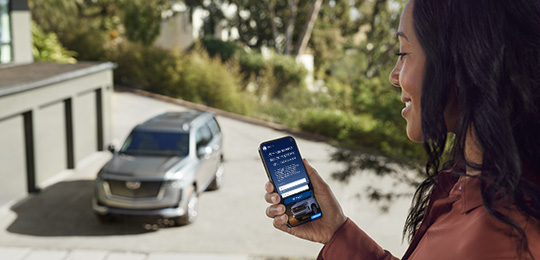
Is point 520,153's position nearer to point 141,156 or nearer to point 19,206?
point 141,156

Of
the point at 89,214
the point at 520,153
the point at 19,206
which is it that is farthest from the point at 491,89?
the point at 19,206

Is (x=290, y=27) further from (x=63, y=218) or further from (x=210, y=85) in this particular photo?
(x=63, y=218)

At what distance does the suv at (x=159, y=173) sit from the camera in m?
11.2

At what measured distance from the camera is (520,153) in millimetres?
1374

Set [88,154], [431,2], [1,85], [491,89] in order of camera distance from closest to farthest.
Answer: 1. [491,89]
2. [431,2]
3. [1,85]
4. [88,154]

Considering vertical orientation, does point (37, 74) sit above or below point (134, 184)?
above

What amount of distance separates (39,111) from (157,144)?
3780 millimetres

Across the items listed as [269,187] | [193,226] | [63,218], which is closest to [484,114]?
[269,187]

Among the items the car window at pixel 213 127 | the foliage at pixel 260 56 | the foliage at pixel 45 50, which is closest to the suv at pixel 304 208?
the foliage at pixel 260 56

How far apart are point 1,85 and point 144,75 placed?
599 inches

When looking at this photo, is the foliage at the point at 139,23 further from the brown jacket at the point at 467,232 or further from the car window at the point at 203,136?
the brown jacket at the point at 467,232

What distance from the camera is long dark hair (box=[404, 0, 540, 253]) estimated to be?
130 cm

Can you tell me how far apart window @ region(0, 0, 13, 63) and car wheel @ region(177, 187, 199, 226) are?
857 cm

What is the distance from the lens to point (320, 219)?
7.29 feet
